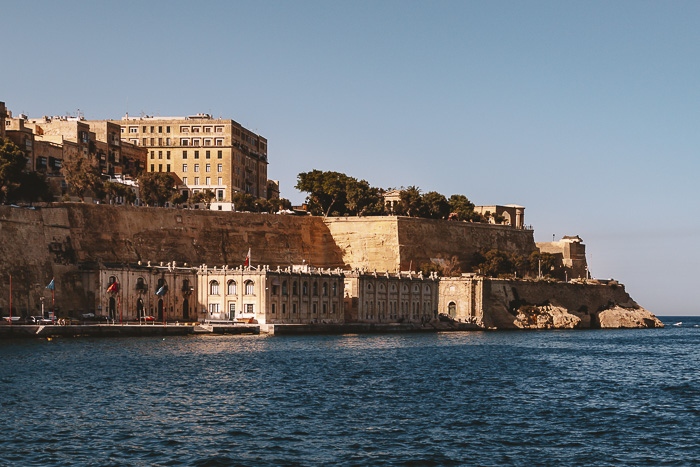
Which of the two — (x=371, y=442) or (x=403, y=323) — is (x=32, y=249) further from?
(x=371, y=442)

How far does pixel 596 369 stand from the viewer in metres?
59.0

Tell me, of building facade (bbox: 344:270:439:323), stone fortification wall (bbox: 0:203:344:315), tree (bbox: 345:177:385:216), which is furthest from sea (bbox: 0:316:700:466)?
tree (bbox: 345:177:385:216)

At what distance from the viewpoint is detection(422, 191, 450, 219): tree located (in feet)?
398

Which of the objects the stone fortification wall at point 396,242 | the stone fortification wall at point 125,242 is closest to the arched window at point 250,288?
the stone fortification wall at point 125,242

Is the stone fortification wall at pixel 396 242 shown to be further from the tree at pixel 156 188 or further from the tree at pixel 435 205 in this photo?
the tree at pixel 156 188

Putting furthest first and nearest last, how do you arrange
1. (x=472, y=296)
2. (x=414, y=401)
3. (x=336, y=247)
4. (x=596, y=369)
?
(x=336, y=247)
(x=472, y=296)
(x=596, y=369)
(x=414, y=401)

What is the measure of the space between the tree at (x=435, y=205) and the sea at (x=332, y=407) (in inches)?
2112

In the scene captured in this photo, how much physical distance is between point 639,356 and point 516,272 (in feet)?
169

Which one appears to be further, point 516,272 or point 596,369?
point 516,272

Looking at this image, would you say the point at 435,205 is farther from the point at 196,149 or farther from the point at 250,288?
the point at 250,288

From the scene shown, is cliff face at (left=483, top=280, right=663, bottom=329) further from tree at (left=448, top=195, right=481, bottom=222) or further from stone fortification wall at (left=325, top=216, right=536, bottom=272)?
tree at (left=448, top=195, right=481, bottom=222)

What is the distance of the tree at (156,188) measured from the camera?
108 m

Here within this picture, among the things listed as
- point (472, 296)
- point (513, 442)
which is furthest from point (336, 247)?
point (513, 442)

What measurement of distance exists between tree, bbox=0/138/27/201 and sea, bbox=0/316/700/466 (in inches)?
831
